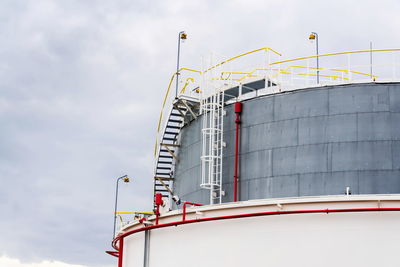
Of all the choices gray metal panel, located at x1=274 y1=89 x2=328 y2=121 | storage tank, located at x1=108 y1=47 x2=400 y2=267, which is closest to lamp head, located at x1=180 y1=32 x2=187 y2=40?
storage tank, located at x1=108 y1=47 x2=400 y2=267

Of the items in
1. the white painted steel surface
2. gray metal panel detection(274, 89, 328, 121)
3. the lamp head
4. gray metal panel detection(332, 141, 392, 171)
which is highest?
the lamp head

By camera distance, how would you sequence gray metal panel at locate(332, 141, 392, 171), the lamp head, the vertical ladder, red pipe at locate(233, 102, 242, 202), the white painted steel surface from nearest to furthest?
the white painted steel surface < gray metal panel at locate(332, 141, 392, 171) < red pipe at locate(233, 102, 242, 202) < the vertical ladder < the lamp head

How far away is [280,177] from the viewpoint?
60.2 feet

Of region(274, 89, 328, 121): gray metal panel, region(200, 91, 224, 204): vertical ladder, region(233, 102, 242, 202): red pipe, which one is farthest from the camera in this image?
region(200, 91, 224, 204): vertical ladder

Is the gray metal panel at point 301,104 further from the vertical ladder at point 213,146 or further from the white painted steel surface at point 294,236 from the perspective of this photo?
the white painted steel surface at point 294,236

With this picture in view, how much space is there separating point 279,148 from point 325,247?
4.04m

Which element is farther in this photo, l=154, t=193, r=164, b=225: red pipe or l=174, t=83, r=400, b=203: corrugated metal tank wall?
l=154, t=193, r=164, b=225: red pipe

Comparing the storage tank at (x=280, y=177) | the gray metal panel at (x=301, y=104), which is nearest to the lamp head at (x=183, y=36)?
the storage tank at (x=280, y=177)

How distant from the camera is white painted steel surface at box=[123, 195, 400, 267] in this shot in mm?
15047

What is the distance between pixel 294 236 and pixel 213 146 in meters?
5.07

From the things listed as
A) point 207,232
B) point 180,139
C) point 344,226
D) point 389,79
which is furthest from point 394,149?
point 180,139

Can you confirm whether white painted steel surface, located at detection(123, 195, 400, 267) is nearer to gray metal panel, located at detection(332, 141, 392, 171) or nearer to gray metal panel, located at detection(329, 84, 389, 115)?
gray metal panel, located at detection(332, 141, 392, 171)

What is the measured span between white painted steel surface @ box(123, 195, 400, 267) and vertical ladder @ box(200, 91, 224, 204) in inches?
97.0

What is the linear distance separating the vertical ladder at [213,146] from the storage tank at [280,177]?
0.03 m
